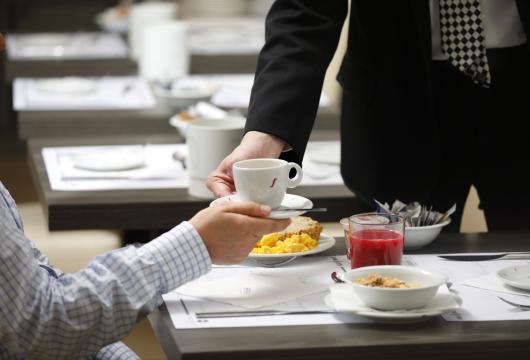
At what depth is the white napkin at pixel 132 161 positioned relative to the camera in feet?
9.85

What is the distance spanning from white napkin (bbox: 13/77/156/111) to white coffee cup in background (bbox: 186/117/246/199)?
1.14 meters

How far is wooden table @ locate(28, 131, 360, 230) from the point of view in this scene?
2697 mm

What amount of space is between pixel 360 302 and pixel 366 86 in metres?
0.89

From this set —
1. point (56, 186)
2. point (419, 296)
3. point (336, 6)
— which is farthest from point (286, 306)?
point (56, 186)

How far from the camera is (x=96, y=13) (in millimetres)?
8102

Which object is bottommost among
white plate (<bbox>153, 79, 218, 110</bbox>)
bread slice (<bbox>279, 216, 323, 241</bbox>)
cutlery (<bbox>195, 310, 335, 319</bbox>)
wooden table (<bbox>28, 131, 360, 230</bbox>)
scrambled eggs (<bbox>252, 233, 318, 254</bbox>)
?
wooden table (<bbox>28, 131, 360, 230</bbox>)

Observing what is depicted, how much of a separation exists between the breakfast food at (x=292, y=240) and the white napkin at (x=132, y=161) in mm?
913

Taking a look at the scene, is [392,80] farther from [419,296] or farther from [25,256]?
[25,256]

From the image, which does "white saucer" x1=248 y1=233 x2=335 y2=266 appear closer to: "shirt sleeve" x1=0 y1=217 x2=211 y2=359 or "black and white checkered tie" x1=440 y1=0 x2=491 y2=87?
"shirt sleeve" x1=0 y1=217 x2=211 y2=359

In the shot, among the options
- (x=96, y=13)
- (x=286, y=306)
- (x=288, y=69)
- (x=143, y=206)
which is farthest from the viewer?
(x=96, y=13)

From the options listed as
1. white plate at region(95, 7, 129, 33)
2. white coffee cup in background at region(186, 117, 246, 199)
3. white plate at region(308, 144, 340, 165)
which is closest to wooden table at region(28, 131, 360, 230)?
white coffee cup in background at region(186, 117, 246, 199)

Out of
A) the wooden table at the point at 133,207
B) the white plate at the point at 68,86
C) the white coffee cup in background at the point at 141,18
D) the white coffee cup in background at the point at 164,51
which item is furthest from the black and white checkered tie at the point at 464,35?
the white coffee cup in background at the point at 141,18

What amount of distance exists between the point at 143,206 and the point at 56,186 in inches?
11.0

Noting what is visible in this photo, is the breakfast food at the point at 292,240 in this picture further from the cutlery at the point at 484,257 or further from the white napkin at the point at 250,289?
the cutlery at the point at 484,257
